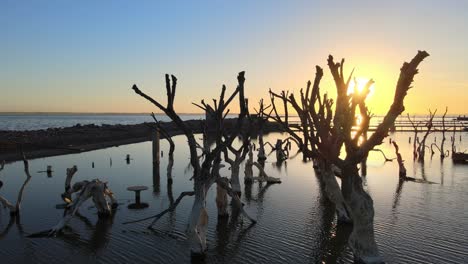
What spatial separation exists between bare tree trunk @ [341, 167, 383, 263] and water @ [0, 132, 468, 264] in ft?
2.59

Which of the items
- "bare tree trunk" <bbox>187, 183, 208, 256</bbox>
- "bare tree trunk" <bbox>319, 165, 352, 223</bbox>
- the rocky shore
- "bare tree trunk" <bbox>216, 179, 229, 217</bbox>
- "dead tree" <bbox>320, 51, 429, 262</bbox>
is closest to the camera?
"dead tree" <bbox>320, 51, 429, 262</bbox>

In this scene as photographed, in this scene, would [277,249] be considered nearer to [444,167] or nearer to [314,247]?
[314,247]

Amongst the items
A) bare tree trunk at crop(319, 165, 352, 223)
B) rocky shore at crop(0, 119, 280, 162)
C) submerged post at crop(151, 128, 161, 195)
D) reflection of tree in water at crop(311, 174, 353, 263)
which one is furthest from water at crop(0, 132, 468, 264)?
rocky shore at crop(0, 119, 280, 162)

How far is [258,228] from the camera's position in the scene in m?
15.5

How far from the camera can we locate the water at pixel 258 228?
12422 mm

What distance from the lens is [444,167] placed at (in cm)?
3469

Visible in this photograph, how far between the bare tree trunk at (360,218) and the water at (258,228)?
79cm

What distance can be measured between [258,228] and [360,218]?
506cm

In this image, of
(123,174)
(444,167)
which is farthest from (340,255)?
(444,167)

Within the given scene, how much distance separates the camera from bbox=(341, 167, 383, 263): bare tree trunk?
11.4 m

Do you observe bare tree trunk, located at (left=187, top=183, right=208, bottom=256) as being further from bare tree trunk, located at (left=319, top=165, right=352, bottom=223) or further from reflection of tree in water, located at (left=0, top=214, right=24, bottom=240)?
reflection of tree in water, located at (left=0, top=214, right=24, bottom=240)

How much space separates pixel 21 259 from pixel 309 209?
478 inches

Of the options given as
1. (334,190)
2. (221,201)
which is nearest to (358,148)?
(334,190)

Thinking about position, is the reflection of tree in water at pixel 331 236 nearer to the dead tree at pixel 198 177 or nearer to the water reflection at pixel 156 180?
the dead tree at pixel 198 177
